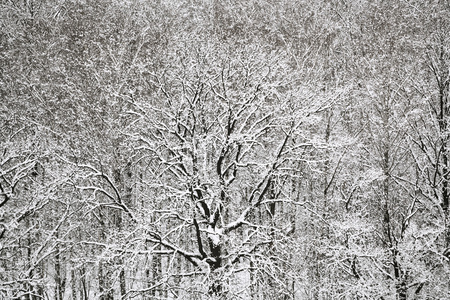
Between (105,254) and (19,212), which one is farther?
(19,212)

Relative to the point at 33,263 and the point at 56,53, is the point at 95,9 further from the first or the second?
the point at 33,263

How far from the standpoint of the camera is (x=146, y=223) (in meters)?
12.0

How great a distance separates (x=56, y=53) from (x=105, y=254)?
1029 centimetres

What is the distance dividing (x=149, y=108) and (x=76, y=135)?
12.9 ft

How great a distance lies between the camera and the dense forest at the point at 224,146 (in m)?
12.9

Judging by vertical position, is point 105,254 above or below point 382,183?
below

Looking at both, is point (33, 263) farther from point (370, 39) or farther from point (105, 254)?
point (370, 39)

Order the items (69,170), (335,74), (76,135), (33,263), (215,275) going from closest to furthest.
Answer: (215,275)
(69,170)
(33,263)
(76,135)
(335,74)

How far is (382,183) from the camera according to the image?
46.6 ft

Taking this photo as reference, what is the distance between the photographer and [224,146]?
13.0m

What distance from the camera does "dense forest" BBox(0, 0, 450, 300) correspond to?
1291cm

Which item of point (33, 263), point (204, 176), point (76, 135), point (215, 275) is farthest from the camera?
point (76, 135)

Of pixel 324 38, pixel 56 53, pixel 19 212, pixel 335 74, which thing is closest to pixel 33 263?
pixel 19 212

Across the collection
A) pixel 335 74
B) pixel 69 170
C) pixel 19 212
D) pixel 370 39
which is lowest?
pixel 19 212
